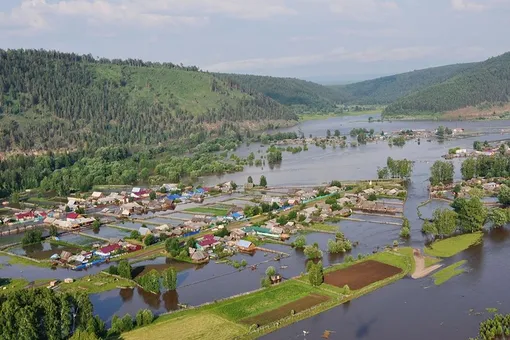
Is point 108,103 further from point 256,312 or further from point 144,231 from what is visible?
point 256,312

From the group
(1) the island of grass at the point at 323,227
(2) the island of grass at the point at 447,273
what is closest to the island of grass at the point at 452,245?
(2) the island of grass at the point at 447,273

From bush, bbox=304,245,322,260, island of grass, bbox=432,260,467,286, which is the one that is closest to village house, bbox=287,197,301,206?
bush, bbox=304,245,322,260

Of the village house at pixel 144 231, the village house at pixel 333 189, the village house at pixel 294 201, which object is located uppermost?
the village house at pixel 333 189

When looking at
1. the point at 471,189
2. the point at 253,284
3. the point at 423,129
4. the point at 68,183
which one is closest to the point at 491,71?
the point at 423,129

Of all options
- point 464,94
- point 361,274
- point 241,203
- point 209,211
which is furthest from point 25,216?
point 464,94

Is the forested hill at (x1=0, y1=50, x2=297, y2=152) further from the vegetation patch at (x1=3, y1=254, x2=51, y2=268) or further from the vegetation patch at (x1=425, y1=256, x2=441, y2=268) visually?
the vegetation patch at (x1=425, y1=256, x2=441, y2=268)

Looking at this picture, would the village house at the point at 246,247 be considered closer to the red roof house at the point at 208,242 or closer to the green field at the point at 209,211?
the red roof house at the point at 208,242
